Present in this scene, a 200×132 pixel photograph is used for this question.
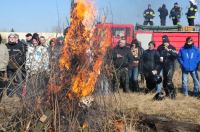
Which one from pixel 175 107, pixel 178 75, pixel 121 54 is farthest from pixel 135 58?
Result: pixel 178 75

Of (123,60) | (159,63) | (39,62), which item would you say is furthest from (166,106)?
(39,62)

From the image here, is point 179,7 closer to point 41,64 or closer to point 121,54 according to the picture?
point 121,54

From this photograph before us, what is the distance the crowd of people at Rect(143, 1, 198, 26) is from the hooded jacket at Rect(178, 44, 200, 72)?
31.4 feet

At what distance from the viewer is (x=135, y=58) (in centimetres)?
1241

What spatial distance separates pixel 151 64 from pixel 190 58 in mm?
1060

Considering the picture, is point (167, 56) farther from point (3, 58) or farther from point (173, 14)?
point (173, 14)

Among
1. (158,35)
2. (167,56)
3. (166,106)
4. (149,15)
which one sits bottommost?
(166,106)

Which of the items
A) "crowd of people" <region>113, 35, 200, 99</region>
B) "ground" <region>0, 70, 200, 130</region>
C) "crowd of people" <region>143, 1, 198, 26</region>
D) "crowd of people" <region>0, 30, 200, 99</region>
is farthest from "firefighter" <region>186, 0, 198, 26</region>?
"crowd of people" <region>113, 35, 200, 99</region>

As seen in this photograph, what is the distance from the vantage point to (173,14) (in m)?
21.7

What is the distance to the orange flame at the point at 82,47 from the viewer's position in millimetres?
6602

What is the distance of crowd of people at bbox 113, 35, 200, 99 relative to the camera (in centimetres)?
1175

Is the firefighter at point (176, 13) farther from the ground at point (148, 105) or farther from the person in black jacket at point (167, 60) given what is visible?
the person in black jacket at point (167, 60)

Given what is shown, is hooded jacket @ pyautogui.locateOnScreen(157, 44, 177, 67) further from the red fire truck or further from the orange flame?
the red fire truck

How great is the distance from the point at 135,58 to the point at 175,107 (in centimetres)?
280
